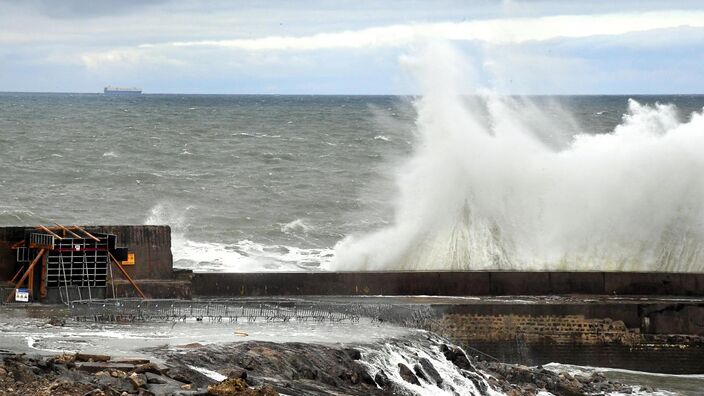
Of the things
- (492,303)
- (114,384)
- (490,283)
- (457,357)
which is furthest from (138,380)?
(490,283)

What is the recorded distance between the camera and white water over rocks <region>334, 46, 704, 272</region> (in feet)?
80.9

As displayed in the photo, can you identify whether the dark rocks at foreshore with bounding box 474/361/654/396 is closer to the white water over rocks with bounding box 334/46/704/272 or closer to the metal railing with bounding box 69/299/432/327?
the metal railing with bounding box 69/299/432/327

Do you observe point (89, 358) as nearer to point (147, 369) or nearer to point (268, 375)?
point (147, 369)

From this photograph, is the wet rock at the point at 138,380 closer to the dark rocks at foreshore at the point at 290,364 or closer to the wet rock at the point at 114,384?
the wet rock at the point at 114,384

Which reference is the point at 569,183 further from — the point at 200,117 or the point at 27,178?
the point at 200,117

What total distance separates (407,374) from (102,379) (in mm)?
4322

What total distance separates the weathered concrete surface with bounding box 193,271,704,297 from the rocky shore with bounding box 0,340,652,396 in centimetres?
301

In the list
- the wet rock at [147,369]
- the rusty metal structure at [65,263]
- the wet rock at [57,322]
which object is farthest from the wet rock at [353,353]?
the rusty metal structure at [65,263]

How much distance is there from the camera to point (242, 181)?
1580 inches

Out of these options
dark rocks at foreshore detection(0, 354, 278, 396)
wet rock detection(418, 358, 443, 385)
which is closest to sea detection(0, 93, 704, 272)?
wet rock detection(418, 358, 443, 385)

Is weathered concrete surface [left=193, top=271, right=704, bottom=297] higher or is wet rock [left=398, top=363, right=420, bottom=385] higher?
weathered concrete surface [left=193, top=271, right=704, bottom=297]

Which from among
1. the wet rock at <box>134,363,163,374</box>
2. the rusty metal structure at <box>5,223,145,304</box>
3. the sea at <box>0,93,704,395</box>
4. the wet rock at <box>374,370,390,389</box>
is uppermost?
the sea at <box>0,93,704,395</box>

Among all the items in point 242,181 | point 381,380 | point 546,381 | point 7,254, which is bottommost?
point 546,381

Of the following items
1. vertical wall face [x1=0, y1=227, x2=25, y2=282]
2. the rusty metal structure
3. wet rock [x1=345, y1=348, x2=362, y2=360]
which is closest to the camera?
wet rock [x1=345, y1=348, x2=362, y2=360]
